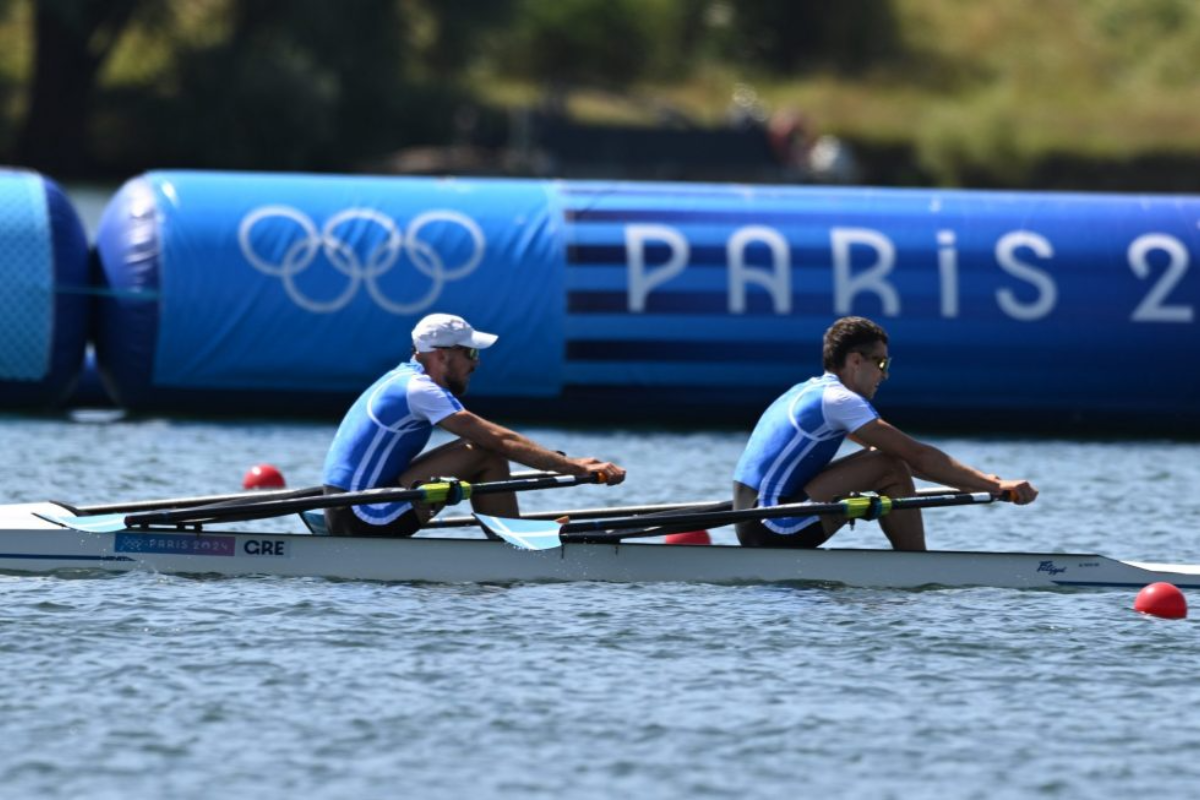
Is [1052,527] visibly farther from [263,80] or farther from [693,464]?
[263,80]

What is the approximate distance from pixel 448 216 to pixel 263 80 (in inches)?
1148

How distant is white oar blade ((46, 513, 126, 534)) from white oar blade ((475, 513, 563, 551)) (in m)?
1.92

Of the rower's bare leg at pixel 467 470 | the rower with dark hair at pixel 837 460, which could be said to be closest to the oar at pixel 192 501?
the rower's bare leg at pixel 467 470

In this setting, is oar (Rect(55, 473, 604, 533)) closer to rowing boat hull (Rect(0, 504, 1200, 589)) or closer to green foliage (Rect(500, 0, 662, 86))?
rowing boat hull (Rect(0, 504, 1200, 589))

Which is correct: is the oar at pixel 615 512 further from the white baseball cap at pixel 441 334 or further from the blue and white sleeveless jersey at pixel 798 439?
the white baseball cap at pixel 441 334

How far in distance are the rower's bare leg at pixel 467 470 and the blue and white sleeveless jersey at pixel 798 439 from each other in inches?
50.6

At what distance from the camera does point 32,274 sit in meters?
19.0

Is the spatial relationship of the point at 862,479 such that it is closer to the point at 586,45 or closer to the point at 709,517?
the point at 709,517

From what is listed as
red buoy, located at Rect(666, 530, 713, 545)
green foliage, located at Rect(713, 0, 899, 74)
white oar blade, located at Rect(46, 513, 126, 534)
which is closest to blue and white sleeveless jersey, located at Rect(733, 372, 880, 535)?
red buoy, located at Rect(666, 530, 713, 545)

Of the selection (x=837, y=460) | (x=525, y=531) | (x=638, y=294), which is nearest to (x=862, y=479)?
(x=837, y=460)

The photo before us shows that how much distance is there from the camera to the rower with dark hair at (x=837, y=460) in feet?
41.1

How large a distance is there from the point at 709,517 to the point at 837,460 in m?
0.80

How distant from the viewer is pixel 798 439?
12688mm

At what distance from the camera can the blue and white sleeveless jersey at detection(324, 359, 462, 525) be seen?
12.7 metres
